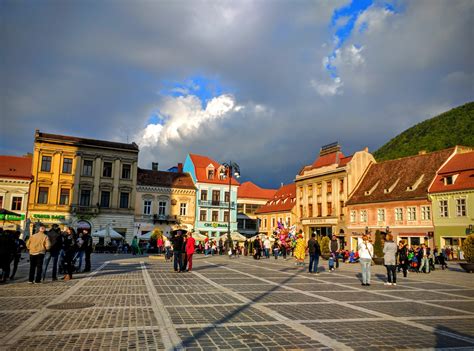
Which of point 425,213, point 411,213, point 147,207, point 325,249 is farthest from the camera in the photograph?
point 147,207

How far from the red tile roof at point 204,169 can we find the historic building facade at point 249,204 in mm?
13581

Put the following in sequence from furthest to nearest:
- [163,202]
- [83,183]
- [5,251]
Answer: [163,202] < [83,183] < [5,251]

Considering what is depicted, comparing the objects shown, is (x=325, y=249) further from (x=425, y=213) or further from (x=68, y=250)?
(x=68, y=250)

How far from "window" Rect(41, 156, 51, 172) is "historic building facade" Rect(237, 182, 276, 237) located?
33473mm

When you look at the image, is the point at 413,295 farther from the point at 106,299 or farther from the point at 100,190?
the point at 100,190

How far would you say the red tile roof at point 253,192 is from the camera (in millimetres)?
72938

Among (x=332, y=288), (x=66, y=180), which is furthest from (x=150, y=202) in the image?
(x=332, y=288)

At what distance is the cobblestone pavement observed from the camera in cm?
585

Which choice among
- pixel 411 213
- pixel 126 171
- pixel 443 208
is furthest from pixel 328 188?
pixel 126 171

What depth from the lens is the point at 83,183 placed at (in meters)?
45.7

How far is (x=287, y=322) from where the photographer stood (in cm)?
727

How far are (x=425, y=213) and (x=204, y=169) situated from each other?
29816 millimetres

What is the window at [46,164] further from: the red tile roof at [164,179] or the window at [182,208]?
the window at [182,208]

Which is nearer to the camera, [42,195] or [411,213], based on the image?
[411,213]
